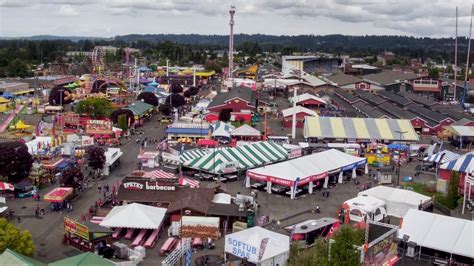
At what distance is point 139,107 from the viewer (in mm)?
38469

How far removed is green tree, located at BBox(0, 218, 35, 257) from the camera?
43.1 ft

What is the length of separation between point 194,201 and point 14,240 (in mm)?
6108

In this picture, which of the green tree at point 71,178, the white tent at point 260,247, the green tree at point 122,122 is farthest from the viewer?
the green tree at point 122,122

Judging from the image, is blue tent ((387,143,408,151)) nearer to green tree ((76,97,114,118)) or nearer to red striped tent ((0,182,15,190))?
green tree ((76,97,114,118))

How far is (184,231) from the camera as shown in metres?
15.9

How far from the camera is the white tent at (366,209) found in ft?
58.6

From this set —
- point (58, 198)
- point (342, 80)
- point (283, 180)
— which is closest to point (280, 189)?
point (283, 180)

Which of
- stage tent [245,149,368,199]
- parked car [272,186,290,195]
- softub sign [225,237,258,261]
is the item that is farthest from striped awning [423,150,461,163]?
softub sign [225,237,258,261]

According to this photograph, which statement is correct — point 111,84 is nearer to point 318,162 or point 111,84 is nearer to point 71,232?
point 318,162

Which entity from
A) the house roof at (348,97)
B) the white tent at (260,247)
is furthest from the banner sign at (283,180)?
the house roof at (348,97)

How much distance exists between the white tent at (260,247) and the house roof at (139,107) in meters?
23.5

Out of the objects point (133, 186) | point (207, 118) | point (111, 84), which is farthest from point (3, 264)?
point (111, 84)

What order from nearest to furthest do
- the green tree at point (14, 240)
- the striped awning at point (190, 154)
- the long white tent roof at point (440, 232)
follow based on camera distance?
the green tree at point (14, 240), the long white tent roof at point (440, 232), the striped awning at point (190, 154)

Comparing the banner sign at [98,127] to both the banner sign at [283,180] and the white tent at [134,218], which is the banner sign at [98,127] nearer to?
the banner sign at [283,180]
